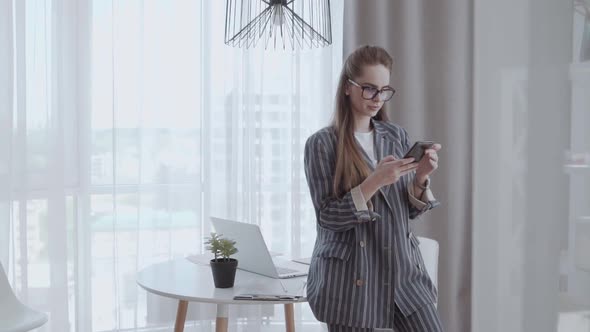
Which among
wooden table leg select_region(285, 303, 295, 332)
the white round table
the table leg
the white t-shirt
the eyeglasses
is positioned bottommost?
wooden table leg select_region(285, 303, 295, 332)

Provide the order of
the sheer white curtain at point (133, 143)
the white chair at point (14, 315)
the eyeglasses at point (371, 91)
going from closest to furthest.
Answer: the eyeglasses at point (371, 91), the white chair at point (14, 315), the sheer white curtain at point (133, 143)

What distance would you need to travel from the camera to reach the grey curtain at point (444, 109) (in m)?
3.27

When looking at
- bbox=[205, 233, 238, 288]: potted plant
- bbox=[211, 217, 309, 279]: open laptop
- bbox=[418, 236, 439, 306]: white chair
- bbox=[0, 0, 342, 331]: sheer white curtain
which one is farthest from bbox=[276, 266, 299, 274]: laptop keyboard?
bbox=[0, 0, 342, 331]: sheer white curtain

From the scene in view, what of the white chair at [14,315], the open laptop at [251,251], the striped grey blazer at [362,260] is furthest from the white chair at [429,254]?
the white chair at [14,315]

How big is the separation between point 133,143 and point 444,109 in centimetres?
164

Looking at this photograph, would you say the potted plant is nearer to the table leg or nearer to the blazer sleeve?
the table leg

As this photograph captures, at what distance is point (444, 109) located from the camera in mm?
3320

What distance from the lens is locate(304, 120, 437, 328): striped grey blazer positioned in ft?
5.24

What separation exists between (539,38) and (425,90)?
3.15m

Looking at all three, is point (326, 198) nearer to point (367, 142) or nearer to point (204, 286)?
point (367, 142)

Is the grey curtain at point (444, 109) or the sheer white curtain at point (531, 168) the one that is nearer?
the sheer white curtain at point (531, 168)

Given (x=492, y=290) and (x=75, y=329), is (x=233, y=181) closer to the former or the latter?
(x=75, y=329)

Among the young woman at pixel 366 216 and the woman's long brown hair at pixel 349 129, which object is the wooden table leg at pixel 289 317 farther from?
the woman's long brown hair at pixel 349 129

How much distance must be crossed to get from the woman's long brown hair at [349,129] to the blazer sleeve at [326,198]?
33mm
